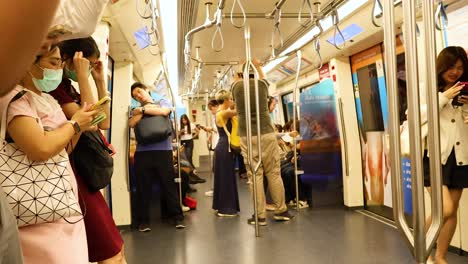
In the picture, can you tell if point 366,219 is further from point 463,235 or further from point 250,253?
point 250,253

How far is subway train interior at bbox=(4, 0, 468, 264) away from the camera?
9.13 ft

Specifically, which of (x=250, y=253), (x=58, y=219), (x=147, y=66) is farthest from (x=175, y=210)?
(x=58, y=219)

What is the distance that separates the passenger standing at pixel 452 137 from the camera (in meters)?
2.31

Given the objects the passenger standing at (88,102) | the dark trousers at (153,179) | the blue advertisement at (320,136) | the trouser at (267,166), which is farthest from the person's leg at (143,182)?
the passenger standing at (88,102)

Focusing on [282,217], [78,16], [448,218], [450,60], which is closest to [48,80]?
[78,16]

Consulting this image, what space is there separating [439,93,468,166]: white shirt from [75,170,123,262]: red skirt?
2.05 meters

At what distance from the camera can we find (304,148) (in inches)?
195

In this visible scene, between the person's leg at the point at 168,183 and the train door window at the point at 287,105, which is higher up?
the train door window at the point at 287,105

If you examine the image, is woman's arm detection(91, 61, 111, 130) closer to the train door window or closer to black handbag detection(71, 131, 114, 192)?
black handbag detection(71, 131, 114, 192)

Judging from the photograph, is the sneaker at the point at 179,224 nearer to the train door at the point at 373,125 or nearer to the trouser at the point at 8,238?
the train door at the point at 373,125

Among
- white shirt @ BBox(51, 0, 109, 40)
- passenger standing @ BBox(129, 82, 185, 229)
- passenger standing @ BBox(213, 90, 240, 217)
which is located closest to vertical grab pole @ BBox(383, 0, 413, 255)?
white shirt @ BBox(51, 0, 109, 40)

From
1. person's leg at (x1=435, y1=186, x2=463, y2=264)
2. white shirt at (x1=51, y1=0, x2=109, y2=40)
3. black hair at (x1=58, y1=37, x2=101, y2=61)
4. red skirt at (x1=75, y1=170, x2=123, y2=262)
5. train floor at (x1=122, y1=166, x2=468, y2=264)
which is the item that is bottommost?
train floor at (x1=122, y1=166, x2=468, y2=264)

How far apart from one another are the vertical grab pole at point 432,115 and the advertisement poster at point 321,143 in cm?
389

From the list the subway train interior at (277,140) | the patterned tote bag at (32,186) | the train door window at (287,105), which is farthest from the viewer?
the train door window at (287,105)
